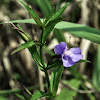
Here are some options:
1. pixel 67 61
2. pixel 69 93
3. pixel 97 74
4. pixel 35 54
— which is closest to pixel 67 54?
pixel 67 61

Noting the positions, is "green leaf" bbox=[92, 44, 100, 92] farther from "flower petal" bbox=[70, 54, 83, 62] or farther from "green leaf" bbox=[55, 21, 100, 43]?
"flower petal" bbox=[70, 54, 83, 62]

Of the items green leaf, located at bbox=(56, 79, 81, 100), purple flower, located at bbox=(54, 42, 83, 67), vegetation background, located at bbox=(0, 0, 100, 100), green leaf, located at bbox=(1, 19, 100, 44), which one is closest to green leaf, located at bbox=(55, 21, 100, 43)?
green leaf, located at bbox=(1, 19, 100, 44)

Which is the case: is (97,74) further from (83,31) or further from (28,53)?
(83,31)

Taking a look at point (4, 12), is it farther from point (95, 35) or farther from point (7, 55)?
point (95, 35)

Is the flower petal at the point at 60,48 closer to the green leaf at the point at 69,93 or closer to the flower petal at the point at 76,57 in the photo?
the flower petal at the point at 76,57

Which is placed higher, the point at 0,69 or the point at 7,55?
the point at 7,55

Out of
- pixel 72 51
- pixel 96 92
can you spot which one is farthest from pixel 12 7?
pixel 72 51

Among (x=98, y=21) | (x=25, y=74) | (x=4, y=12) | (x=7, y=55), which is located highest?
(x=4, y=12)

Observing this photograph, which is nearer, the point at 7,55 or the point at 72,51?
the point at 72,51
